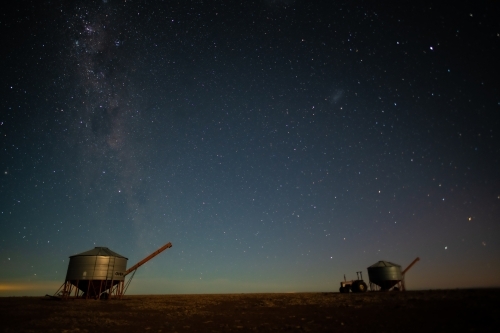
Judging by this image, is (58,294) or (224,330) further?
(58,294)

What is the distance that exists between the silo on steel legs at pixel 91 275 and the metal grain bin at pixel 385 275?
3963cm

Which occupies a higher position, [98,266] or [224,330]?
[98,266]

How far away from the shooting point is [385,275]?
43.1 m

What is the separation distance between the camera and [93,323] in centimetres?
1706

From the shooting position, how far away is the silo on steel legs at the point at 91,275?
38594 mm

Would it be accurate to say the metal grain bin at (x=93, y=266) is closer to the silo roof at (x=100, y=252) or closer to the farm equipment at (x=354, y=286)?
the silo roof at (x=100, y=252)

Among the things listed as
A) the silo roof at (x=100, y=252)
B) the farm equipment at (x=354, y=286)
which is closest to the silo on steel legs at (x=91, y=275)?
the silo roof at (x=100, y=252)

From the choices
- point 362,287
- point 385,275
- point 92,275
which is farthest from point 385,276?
point 92,275

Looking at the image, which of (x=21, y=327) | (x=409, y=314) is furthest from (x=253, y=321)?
(x=21, y=327)

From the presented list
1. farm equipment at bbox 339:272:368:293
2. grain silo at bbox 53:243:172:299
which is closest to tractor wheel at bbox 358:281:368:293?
farm equipment at bbox 339:272:368:293

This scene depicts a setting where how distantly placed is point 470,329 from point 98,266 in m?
42.2

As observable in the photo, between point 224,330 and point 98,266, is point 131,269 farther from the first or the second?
point 224,330

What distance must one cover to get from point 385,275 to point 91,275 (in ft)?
144

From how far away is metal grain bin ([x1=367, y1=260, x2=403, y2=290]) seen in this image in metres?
42.9
